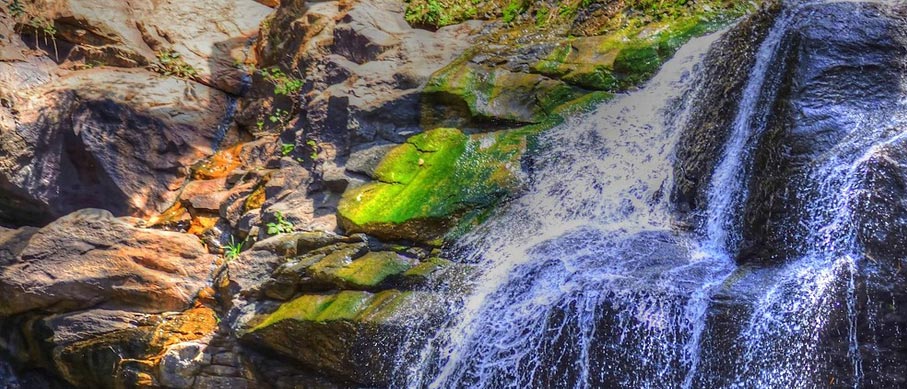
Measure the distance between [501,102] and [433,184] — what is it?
1096 millimetres

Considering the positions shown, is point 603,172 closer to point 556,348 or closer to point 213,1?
point 556,348

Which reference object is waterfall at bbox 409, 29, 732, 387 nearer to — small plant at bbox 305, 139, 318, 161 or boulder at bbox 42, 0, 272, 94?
small plant at bbox 305, 139, 318, 161

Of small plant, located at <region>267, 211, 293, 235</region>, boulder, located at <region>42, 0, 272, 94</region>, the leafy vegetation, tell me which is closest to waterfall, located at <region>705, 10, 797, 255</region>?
small plant, located at <region>267, 211, 293, 235</region>

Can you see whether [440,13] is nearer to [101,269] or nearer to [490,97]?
[490,97]

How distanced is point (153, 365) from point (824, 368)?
4805 millimetres

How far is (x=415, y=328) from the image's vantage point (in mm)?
5176

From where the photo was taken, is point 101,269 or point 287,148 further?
point 287,148

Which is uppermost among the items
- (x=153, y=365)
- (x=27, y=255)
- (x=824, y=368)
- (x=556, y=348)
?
(x=824, y=368)

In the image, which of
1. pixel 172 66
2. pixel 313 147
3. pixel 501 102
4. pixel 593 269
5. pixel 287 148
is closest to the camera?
pixel 593 269

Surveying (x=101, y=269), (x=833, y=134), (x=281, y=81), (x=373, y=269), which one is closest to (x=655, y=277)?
(x=833, y=134)

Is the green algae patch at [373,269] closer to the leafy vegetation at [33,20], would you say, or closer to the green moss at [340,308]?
the green moss at [340,308]

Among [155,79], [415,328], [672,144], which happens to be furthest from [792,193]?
[155,79]

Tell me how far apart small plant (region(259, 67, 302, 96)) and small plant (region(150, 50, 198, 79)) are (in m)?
0.87

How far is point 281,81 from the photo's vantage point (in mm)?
8281
